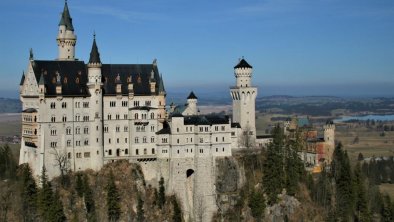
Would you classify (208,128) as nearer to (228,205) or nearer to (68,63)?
(228,205)

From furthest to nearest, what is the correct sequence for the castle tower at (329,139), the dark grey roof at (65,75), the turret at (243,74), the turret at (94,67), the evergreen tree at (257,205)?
the castle tower at (329,139), the turret at (243,74), the turret at (94,67), the evergreen tree at (257,205), the dark grey roof at (65,75)

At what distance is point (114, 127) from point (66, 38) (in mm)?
18801

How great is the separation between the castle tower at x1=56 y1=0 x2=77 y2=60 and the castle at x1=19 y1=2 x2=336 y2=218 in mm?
818

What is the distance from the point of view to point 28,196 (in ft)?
324

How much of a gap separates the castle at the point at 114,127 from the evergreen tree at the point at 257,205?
7.11m

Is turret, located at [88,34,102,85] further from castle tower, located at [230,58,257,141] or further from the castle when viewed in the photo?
castle tower, located at [230,58,257,141]

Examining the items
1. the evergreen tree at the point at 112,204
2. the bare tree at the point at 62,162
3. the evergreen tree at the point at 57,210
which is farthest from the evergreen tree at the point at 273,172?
the evergreen tree at the point at 57,210

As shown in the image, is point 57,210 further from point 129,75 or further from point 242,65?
point 242,65

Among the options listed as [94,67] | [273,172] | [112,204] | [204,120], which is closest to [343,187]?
[273,172]

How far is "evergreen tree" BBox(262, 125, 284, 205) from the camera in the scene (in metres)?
105

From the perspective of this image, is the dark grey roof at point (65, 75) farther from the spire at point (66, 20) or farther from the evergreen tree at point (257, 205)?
the evergreen tree at point (257, 205)

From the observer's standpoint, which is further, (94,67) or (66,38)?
(66,38)

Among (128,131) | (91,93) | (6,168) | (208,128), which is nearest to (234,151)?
(208,128)

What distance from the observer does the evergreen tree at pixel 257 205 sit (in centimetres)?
10269
